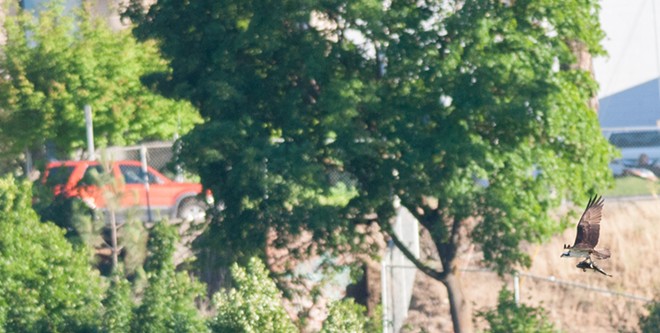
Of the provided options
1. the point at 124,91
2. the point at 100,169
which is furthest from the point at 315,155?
the point at 124,91

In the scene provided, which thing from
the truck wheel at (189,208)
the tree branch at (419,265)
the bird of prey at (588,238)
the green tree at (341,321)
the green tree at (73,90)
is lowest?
the green tree at (341,321)

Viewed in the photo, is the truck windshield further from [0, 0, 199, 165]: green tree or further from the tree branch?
the tree branch

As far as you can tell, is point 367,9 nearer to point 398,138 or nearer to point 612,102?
point 398,138

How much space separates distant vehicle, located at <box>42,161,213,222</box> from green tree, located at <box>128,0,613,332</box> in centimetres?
458

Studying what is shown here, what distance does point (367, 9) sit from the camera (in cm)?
1742

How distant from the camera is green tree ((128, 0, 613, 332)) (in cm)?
1762

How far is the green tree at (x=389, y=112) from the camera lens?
57.8 feet

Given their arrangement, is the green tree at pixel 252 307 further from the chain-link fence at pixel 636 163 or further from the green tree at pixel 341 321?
the chain-link fence at pixel 636 163

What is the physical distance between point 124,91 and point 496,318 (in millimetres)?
14538

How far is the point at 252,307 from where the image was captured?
55.7 ft

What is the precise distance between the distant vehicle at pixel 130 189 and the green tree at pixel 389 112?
458 cm

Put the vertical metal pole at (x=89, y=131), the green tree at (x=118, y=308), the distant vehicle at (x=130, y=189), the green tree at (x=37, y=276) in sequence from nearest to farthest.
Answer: the green tree at (x=118, y=308) → the green tree at (x=37, y=276) → the distant vehicle at (x=130, y=189) → the vertical metal pole at (x=89, y=131)

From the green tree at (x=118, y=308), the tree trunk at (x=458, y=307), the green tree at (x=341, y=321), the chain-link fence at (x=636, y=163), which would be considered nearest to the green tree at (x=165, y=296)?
the green tree at (x=118, y=308)

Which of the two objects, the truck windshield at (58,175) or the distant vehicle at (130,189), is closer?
the distant vehicle at (130,189)
